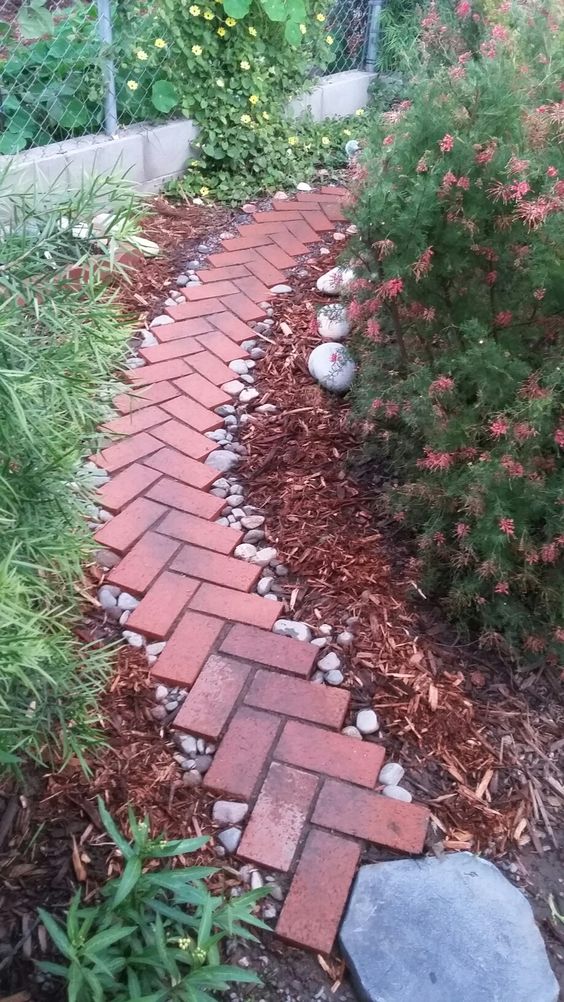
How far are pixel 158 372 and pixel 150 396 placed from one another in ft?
0.61

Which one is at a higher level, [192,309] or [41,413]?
[41,413]

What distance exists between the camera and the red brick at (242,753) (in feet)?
6.40

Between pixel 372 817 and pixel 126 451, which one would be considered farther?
pixel 126 451

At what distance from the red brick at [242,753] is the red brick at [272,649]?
0.55 ft

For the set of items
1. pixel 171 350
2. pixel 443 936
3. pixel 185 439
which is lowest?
pixel 443 936

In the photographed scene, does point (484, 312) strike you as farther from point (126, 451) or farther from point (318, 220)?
point (318, 220)

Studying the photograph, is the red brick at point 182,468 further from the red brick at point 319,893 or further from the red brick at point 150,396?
the red brick at point 319,893

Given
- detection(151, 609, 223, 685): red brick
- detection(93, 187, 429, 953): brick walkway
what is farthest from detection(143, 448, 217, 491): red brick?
detection(151, 609, 223, 685): red brick

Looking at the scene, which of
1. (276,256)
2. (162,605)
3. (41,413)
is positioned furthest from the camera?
(276,256)

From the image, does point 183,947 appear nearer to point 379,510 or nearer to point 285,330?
point 379,510

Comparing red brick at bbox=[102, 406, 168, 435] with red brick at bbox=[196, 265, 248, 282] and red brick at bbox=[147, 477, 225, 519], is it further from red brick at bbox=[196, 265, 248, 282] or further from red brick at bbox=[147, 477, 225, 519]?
red brick at bbox=[196, 265, 248, 282]

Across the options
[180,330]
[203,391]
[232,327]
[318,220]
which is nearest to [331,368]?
[203,391]

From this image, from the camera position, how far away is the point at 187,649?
2242mm

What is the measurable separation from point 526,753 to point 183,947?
1.07 metres
